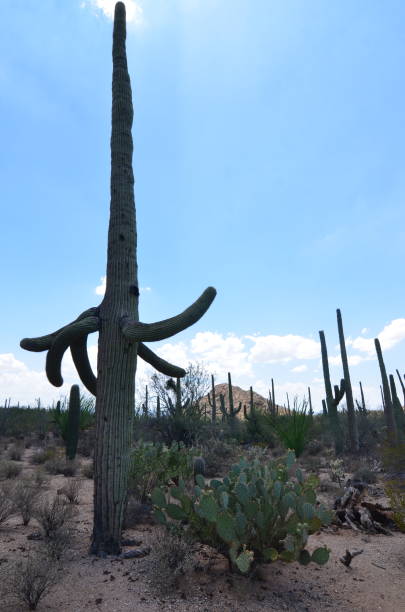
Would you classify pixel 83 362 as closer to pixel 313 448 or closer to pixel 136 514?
pixel 136 514

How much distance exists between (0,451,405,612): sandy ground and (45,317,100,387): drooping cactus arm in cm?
183

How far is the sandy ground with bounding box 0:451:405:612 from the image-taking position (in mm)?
3387

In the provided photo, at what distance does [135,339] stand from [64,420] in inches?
457

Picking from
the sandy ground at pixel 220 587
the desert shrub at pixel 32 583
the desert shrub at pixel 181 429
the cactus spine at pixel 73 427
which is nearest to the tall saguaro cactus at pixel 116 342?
the sandy ground at pixel 220 587

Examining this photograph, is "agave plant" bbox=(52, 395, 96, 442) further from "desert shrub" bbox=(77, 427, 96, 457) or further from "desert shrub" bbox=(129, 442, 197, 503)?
"desert shrub" bbox=(129, 442, 197, 503)

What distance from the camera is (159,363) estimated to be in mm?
5258

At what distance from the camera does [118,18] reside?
6441 mm

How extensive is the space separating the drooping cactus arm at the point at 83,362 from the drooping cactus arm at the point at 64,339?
10.0 inches

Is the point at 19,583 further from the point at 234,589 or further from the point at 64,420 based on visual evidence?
the point at 64,420

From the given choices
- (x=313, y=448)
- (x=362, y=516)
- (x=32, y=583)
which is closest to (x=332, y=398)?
(x=313, y=448)

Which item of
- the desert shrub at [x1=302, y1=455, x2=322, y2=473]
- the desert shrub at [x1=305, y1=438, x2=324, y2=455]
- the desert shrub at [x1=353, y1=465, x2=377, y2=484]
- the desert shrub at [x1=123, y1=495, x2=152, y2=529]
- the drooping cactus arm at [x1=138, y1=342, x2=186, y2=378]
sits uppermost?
the drooping cactus arm at [x1=138, y1=342, x2=186, y2=378]

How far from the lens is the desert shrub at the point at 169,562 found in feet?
11.8

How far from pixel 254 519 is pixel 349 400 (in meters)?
13.6

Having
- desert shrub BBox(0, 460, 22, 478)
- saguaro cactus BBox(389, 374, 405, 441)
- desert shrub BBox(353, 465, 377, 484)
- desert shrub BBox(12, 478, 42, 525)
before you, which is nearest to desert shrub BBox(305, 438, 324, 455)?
saguaro cactus BBox(389, 374, 405, 441)
